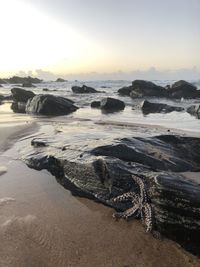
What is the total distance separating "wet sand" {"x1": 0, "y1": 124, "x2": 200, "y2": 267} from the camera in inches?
151

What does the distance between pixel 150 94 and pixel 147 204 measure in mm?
31178

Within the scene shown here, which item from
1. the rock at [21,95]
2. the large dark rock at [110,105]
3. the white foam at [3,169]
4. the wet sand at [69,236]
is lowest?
the rock at [21,95]

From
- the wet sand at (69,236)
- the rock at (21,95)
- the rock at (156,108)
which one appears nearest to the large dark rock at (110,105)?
the rock at (156,108)

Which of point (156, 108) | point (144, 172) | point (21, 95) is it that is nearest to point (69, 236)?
point (144, 172)

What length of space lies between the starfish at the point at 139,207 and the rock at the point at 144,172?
6cm

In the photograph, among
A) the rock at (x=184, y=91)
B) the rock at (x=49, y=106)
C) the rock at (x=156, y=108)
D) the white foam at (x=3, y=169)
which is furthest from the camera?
the rock at (x=184, y=91)

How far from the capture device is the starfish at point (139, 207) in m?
4.45

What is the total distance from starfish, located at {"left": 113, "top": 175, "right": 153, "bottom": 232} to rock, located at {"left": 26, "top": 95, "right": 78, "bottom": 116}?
14.3 meters

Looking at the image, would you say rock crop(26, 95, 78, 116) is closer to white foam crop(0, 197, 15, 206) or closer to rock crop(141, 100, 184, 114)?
rock crop(141, 100, 184, 114)

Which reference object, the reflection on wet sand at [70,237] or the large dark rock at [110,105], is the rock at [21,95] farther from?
the reflection on wet sand at [70,237]

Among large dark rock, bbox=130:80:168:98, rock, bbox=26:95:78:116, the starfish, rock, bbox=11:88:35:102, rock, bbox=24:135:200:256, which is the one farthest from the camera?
large dark rock, bbox=130:80:168:98

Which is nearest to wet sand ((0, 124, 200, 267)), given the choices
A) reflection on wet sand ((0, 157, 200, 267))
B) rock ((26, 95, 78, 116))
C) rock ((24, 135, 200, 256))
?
reflection on wet sand ((0, 157, 200, 267))

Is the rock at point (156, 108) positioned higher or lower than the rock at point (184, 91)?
higher

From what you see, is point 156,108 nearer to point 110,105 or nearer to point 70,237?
point 110,105
